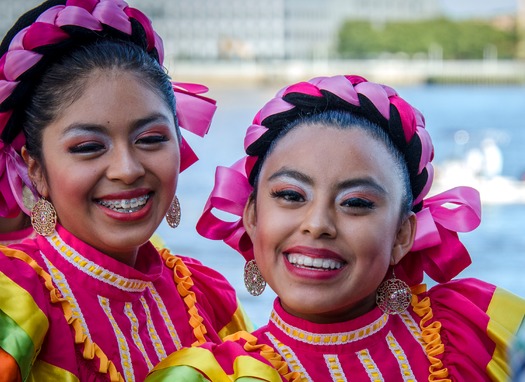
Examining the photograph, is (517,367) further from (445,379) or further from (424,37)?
(424,37)

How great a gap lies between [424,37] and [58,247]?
68753 mm

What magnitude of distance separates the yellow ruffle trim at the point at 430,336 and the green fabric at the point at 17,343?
2.47ft

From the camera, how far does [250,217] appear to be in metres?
2.34

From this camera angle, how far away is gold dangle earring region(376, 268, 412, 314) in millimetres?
2307

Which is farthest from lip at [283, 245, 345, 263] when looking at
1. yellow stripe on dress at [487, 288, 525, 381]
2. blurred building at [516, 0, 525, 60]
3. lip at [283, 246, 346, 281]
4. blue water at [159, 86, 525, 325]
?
blurred building at [516, 0, 525, 60]

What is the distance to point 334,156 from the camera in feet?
7.21

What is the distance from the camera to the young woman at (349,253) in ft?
7.13

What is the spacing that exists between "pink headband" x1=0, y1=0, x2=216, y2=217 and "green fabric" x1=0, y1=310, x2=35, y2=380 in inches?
16.9

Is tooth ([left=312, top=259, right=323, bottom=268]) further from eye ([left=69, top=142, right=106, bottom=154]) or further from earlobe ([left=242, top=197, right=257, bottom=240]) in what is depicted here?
eye ([left=69, top=142, right=106, bottom=154])

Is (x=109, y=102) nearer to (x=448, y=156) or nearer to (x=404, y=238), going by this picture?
(x=404, y=238)

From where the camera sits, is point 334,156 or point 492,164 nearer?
point 334,156

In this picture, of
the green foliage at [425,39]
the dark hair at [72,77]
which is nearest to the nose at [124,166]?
the dark hair at [72,77]

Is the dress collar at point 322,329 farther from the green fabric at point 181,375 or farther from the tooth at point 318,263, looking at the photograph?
the green fabric at point 181,375

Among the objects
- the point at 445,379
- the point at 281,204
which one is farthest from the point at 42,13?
the point at 445,379
